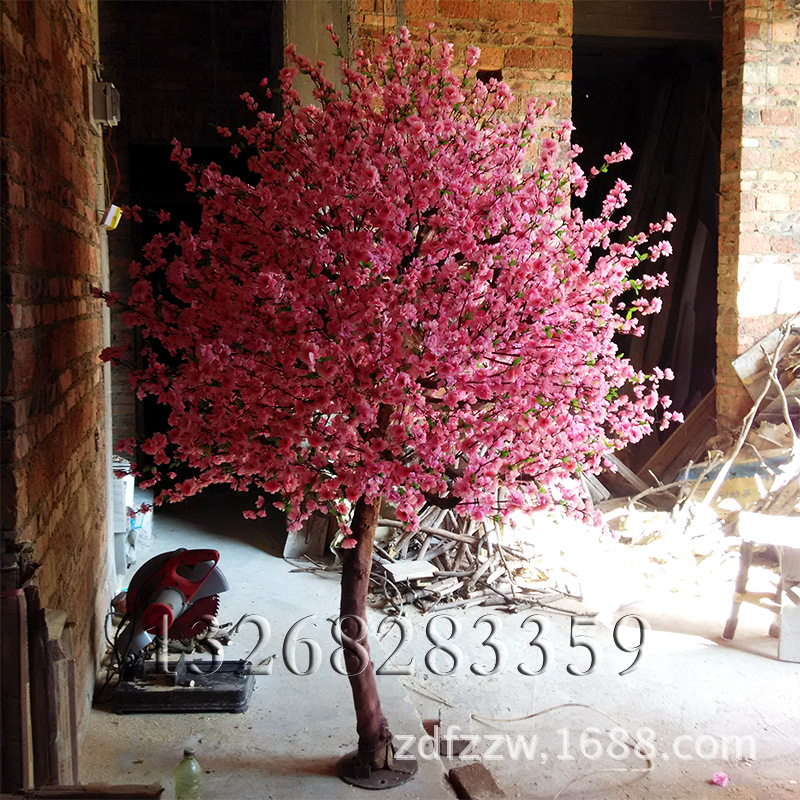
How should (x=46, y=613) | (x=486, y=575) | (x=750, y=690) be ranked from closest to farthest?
(x=46, y=613) → (x=750, y=690) → (x=486, y=575)

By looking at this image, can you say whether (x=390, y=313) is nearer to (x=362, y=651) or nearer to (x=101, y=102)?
(x=362, y=651)

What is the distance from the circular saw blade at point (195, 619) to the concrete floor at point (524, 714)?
284 mm

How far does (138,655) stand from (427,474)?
1574mm

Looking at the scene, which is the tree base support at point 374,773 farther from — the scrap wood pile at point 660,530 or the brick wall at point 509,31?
the brick wall at point 509,31

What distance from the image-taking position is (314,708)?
10.6 feet

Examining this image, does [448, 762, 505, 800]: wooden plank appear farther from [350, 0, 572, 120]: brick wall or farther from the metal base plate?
[350, 0, 572, 120]: brick wall

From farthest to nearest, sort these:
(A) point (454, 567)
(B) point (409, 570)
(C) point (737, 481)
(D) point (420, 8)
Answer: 1. (C) point (737, 481)
2. (D) point (420, 8)
3. (A) point (454, 567)
4. (B) point (409, 570)

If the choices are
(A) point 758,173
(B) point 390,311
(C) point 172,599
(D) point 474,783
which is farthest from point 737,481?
(B) point 390,311

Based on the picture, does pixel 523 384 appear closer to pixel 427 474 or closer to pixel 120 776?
pixel 427 474

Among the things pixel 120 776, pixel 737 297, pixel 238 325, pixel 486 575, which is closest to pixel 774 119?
pixel 737 297

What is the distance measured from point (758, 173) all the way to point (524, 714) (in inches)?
164

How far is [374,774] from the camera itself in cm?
271

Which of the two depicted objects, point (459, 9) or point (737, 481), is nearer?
point (459, 9)

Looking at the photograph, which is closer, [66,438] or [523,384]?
[523,384]
